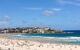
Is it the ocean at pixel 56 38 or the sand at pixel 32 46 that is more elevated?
the sand at pixel 32 46

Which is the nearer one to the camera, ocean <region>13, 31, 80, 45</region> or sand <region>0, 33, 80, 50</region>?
sand <region>0, 33, 80, 50</region>

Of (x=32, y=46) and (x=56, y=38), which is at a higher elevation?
(x=32, y=46)

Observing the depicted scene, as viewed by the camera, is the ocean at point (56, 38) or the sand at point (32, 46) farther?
the ocean at point (56, 38)

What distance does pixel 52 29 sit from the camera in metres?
160

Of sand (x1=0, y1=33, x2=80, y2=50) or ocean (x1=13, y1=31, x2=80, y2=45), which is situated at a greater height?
sand (x1=0, y1=33, x2=80, y2=50)

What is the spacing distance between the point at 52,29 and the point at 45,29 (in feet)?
24.6

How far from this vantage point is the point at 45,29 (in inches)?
6068

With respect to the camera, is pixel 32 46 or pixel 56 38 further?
pixel 56 38
